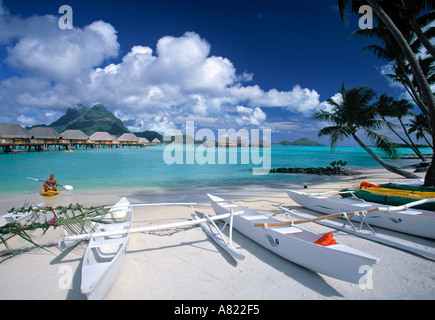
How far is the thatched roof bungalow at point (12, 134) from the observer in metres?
43.6

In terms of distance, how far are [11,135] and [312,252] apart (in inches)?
2389

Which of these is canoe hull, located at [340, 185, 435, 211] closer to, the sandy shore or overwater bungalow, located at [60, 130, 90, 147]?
the sandy shore

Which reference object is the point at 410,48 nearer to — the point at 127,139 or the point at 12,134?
the point at 12,134

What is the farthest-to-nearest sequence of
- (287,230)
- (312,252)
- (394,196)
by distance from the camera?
1. (394,196)
2. (287,230)
3. (312,252)

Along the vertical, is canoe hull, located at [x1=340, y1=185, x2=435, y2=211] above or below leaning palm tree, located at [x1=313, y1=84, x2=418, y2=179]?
below

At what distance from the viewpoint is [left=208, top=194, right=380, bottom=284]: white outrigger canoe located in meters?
3.07

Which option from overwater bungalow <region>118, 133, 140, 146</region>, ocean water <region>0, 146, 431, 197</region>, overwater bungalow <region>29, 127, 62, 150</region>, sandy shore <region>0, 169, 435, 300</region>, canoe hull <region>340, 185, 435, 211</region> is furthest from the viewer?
overwater bungalow <region>118, 133, 140, 146</region>

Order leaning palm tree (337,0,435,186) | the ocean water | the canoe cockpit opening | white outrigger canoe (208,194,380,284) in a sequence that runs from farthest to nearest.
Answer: the ocean water → leaning palm tree (337,0,435,186) → the canoe cockpit opening → white outrigger canoe (208,194,380,284)

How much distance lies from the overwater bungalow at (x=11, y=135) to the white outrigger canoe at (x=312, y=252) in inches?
2301

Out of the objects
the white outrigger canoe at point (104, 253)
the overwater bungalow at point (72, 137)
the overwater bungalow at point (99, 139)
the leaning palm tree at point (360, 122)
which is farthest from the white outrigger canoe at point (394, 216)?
the overwater bungalow at point (99, 139)

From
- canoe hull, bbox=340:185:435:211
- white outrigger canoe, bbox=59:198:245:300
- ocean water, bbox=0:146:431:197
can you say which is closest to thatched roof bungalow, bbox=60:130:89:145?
ocean water, bbox=0:146:431:197

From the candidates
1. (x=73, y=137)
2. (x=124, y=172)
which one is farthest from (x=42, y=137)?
(x=124, y=172)

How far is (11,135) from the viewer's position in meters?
44.8

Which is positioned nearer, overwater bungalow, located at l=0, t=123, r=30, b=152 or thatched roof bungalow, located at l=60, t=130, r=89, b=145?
overwater bungalow, located at l=0, t=123, r=30, b=152
